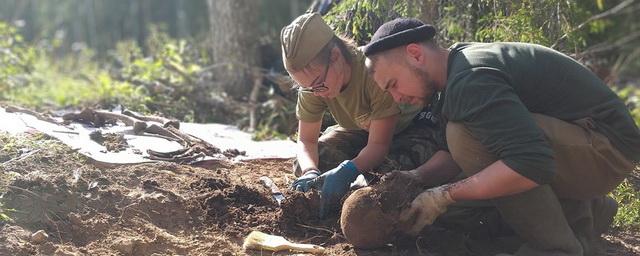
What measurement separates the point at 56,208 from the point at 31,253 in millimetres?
382

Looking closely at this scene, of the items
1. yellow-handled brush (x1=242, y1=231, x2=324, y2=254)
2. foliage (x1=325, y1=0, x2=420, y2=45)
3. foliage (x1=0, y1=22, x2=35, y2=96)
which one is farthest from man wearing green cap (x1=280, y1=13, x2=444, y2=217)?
foliage (x1=0, y1=22, x2=35, y2=96)

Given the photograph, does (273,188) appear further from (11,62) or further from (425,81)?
(11,62)

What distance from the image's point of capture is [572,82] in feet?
9.60

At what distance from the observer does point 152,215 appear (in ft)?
11.4

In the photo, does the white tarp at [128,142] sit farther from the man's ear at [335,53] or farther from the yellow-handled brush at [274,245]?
the man's ear at [335,53]

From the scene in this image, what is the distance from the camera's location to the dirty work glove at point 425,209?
9.63 ft

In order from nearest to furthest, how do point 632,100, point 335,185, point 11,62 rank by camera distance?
point 335,185 → point 11,62 → point 632,100

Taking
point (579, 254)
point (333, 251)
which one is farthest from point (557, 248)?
point (333, 251)

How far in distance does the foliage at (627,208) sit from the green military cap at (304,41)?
1.64 meters

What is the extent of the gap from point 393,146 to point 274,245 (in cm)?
96

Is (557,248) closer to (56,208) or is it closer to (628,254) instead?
(628,254)

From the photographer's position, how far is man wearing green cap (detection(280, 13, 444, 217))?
3.38 m

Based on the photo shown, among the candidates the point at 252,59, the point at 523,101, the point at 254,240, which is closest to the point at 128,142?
the point at 254,240

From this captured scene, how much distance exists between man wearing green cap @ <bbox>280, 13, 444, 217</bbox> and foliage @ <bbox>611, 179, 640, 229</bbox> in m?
0.95
